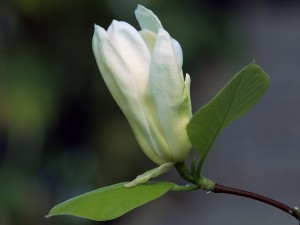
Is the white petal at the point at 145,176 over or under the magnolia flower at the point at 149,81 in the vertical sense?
under

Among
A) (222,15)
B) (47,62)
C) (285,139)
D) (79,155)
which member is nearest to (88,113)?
(79,155)

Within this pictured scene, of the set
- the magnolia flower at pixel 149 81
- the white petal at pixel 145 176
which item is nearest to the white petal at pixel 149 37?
the magnolia flower at pixel 149 81

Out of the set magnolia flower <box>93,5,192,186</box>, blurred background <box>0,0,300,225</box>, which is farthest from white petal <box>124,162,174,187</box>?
blurred background <box>0,0,300,225</box>

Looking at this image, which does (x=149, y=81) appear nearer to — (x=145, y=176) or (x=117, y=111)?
(x=145, y=176)

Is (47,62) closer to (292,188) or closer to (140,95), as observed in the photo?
(292,188)

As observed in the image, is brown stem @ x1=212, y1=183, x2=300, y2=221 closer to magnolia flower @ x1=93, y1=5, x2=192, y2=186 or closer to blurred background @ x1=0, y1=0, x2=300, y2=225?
magnolia flower @ x1=93, y1=5, x2=192, y2=186

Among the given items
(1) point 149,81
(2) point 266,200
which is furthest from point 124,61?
(2) point 266,200

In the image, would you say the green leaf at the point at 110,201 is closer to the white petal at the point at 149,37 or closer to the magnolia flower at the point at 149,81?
the magnolia flower at the point at 149,81
